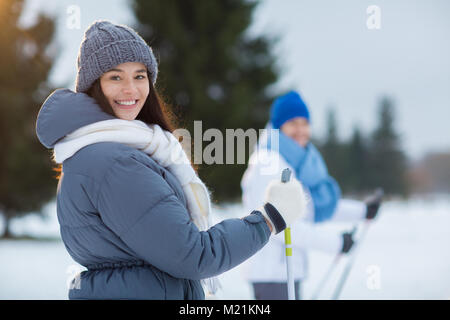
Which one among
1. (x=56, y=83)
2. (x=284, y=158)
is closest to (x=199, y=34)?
(x=56, y=83)

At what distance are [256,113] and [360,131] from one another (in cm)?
2785

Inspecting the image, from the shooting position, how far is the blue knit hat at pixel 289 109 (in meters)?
3.19

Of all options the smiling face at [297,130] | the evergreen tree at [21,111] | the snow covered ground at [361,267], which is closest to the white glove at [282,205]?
the snow covered ground at [361,267]

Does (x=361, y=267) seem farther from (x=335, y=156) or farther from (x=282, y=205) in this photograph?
(x=335, y=156)

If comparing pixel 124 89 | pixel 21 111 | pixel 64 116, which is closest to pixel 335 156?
pixel 21 111

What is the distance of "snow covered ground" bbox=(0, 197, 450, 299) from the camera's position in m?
5.48

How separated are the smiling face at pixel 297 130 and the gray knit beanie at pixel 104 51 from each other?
5.76 ft

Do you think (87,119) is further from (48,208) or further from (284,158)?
(48,208)

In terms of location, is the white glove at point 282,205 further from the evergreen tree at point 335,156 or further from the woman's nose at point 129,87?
the evergreen tree at point 335,156

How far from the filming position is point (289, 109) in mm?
3195

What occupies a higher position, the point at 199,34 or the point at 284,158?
the point at 199,34

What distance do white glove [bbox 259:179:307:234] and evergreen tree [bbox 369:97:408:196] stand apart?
36.2 meters

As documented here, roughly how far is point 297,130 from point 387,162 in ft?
121
